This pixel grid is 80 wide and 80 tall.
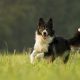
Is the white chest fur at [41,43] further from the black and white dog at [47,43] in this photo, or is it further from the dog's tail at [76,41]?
the dog's tail at [76,41]

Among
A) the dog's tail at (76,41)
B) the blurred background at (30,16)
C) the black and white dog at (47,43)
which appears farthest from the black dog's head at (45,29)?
the blurred background at (30,16)

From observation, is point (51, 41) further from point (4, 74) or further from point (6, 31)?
point (6, 31)

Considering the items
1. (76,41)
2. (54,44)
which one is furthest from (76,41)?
(54,44)

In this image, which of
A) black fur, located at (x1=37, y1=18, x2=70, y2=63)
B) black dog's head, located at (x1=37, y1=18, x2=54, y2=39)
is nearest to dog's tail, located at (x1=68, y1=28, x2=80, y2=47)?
black fur, located at (x1=37, y1=18, x2=70, y2=63)

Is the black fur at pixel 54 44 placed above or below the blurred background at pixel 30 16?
above

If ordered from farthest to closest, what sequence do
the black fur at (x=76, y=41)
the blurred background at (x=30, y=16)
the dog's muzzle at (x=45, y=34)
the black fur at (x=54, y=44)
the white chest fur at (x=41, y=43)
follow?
the blurred background at (x=30, y=16)
the black fur at (x=76, y=41)
the dog's muzzle at (x=45, y=34)
the white chest fur at (x=41, y=43)
the black fur at (x=54, y=44)

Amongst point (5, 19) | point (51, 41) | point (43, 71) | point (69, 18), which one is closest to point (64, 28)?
point (69, 18)

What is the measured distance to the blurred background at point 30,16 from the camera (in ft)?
155

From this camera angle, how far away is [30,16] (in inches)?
2039

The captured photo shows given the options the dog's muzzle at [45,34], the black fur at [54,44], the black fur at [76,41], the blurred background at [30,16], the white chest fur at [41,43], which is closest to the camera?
the black fur at [54,44]

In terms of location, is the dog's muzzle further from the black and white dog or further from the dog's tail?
the dog's tail

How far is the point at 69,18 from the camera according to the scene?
49.8 meters

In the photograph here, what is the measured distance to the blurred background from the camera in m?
Answer: 47.3

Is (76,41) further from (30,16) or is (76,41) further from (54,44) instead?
(30,16)
